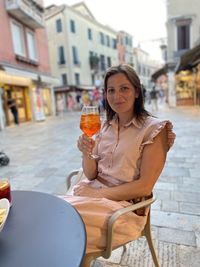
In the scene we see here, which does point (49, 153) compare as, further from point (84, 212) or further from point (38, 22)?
point (38, 22)

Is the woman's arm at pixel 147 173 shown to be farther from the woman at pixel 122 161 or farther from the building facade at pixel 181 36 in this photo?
the building facade at pixel 181 36

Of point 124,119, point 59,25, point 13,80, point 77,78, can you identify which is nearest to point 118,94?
point 124,119

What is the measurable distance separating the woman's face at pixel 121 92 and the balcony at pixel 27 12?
1199cm

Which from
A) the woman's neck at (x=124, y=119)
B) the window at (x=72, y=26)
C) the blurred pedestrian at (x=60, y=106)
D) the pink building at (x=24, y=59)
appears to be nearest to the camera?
the woman's neck at (x=124, y=119)

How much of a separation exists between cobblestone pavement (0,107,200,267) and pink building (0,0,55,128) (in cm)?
600

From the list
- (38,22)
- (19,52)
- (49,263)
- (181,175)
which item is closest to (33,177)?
(181,175)

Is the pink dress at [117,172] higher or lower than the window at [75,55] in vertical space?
lower

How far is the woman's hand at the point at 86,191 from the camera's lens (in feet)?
4.63

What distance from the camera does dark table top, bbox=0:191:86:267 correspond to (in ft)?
2.43

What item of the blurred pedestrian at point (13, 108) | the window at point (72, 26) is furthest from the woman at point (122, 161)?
the window at point (72, 26)

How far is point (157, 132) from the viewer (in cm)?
130

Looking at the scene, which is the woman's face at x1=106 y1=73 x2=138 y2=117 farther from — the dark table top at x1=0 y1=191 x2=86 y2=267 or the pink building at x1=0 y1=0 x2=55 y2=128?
the pink building at x1=0 y1=0 x2=55 y2=128

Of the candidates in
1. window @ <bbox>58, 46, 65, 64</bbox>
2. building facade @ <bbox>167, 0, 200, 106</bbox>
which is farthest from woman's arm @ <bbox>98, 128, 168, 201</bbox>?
window @ <bbox>58, 46, 65, 64</bbox>

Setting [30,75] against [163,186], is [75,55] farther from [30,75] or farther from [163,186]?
[163,186]
